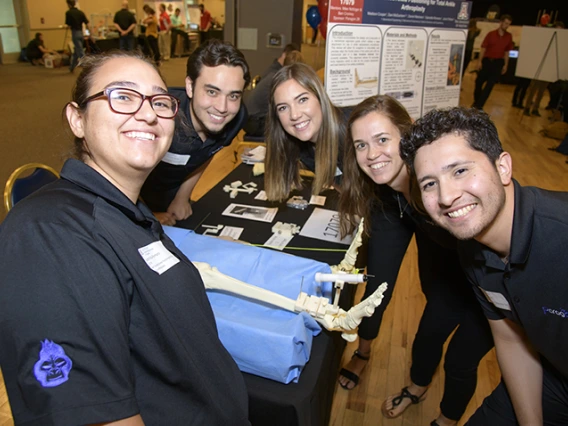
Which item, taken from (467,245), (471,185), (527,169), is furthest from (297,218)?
(527,169)

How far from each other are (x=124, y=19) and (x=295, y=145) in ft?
32.3

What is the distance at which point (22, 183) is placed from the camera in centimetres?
179

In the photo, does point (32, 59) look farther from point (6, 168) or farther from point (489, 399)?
point (489, 399)

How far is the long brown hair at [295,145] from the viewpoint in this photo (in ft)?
6.50

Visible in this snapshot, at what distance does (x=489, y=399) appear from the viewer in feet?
4.59

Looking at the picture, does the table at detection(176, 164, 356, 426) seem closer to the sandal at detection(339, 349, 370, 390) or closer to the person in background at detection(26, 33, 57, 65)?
the sandal at detection(339, 349, 370, 390)

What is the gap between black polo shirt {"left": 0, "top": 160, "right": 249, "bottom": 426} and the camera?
0.67 m

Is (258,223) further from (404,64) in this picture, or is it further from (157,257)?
(404,64)

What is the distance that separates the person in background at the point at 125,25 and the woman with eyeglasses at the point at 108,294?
10585mm

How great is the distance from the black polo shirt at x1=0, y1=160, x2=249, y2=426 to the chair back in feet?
3.43

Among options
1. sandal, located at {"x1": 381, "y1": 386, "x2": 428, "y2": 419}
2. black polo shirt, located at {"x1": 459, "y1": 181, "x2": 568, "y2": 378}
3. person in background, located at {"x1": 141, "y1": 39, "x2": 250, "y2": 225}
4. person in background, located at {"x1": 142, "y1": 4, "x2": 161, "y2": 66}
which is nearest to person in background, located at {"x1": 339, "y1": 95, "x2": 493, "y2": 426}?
sandal, located at {"x1": 381, "y1": 386, "x2": 428, "y2": 419}

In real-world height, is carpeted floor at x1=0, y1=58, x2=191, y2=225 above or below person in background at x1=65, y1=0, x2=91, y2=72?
below

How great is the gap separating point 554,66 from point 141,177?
8.25 meters

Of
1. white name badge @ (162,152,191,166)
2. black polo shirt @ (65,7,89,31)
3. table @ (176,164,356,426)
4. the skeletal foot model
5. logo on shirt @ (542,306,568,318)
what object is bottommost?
table @ (176,164,356,426)
